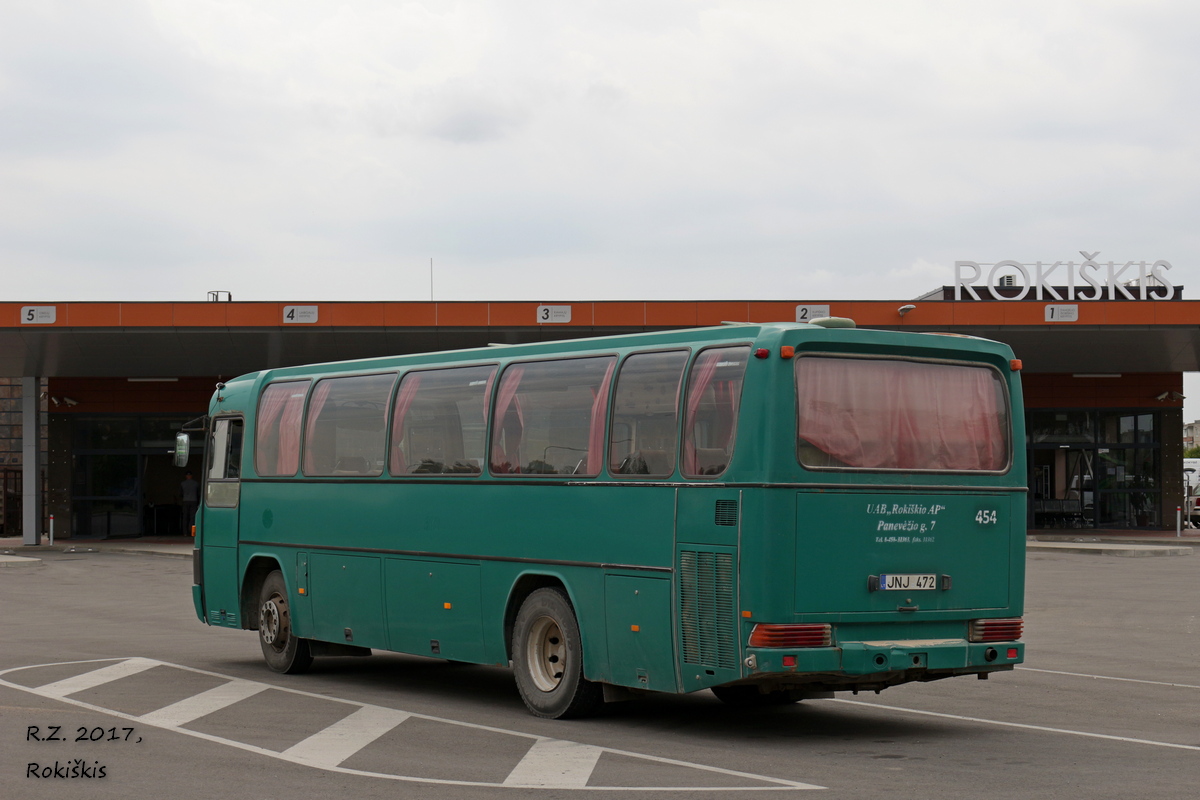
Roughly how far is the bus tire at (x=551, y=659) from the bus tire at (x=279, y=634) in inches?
136

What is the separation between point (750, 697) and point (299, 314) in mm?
24181

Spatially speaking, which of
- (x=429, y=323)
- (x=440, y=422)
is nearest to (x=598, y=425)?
(x=440, y=422)

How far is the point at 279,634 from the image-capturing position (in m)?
14.6

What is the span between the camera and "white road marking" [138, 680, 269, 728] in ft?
35.9

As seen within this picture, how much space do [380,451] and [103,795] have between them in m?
5.57

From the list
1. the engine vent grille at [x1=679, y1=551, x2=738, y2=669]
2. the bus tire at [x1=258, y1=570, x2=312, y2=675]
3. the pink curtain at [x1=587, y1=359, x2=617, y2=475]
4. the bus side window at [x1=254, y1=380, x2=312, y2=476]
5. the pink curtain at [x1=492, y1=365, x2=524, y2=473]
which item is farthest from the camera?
the bus side window at [x1=254, y1=380, x2=312, y2=476]

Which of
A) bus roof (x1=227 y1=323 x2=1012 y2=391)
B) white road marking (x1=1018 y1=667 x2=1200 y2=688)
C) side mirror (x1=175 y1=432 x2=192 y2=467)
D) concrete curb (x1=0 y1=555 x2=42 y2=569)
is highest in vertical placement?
bus roof (x1=227 y1=323 x2=1012 y2=391)

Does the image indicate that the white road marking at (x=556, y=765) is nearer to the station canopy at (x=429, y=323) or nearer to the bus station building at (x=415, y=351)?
the station canopy at (x=429, y=323)

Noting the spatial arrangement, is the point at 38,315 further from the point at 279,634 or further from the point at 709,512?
the point at 709,512

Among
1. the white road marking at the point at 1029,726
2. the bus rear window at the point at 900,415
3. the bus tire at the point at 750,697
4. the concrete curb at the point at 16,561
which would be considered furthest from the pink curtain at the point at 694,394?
the concrete curb at the point at 16,561

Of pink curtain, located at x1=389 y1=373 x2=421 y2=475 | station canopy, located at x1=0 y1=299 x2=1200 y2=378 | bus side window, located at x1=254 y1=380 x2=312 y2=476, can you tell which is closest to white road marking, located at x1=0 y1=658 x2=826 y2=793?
pink curtain, located at x1=389 y1=373 x2=421 y2=475

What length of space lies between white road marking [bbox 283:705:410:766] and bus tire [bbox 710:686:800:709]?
2.58m

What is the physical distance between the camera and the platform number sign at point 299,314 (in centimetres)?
3466

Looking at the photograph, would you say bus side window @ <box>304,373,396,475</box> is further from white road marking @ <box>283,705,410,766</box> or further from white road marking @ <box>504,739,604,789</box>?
white road marking @ <box>504,739,604,789</box>
